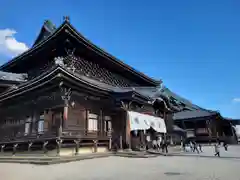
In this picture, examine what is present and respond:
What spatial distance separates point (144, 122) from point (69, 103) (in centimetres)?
775

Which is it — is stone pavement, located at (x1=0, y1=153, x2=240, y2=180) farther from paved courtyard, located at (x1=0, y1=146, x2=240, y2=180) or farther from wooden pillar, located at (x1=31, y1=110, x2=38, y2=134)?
wooden pillar, located at (x1=31, y1=110, x2=38, y2=134)

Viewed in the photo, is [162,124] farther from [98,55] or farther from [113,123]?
[98,55]

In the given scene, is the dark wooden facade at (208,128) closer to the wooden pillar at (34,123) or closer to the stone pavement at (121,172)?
the stone pavement at (121,172)

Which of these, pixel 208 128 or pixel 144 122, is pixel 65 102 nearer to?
pixel 144 122

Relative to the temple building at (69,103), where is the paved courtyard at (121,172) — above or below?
below

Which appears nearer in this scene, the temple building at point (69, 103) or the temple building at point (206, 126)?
the temple building at point (69, 103)

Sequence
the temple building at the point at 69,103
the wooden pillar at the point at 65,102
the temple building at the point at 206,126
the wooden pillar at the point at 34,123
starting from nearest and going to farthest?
1. the wooden pillar at the point at 65,102
2. the temple building at the point at 69,103
3. the wooden pillar at the point at 34,123
4. the temple building at the point at 206,126

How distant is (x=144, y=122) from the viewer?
19984 mm

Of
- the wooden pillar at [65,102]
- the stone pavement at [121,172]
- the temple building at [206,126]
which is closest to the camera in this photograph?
the stone pavement at [121,172]

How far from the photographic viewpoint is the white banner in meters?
18.4

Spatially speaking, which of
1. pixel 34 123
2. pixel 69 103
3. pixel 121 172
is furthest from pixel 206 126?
pixel 121 172

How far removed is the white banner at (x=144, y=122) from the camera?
18423mm

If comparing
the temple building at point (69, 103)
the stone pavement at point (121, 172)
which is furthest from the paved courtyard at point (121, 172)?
the temple building at point (69, 103)

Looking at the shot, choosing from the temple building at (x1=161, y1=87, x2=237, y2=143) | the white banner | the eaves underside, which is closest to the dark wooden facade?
the temple building at (x1=161, y1=87, x2=237, y2=143)
